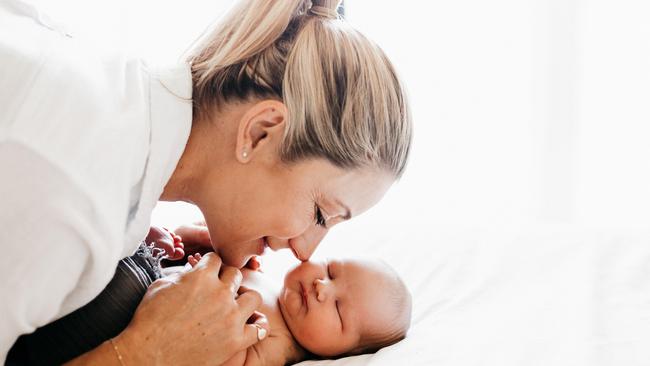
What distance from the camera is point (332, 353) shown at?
4.92 ft

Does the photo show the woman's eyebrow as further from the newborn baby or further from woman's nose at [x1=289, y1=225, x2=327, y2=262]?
the newborn baby

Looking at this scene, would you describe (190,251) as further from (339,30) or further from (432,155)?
(432,155)

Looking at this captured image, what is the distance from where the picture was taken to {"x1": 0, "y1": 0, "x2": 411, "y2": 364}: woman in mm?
1016

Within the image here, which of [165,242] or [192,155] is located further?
[165,242]

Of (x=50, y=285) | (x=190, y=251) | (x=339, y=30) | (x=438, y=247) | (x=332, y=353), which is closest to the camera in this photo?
(x=50, y=285)

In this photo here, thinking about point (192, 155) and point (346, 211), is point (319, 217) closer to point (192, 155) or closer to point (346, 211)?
point (346, 211)

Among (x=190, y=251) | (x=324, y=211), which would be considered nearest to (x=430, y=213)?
(x=190, y=251)

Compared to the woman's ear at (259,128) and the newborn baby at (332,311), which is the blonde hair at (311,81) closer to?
the woman's ear at (259,128)

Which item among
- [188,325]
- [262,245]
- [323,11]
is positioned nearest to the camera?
[188,325]

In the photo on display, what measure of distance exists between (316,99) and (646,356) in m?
0.75

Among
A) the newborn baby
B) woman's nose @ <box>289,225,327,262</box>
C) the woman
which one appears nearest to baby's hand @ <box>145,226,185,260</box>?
the newborn baby

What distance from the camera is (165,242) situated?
1.61m

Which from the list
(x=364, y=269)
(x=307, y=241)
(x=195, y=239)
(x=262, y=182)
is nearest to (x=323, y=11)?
(x=262, y=182)

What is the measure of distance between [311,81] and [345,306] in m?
0.51
